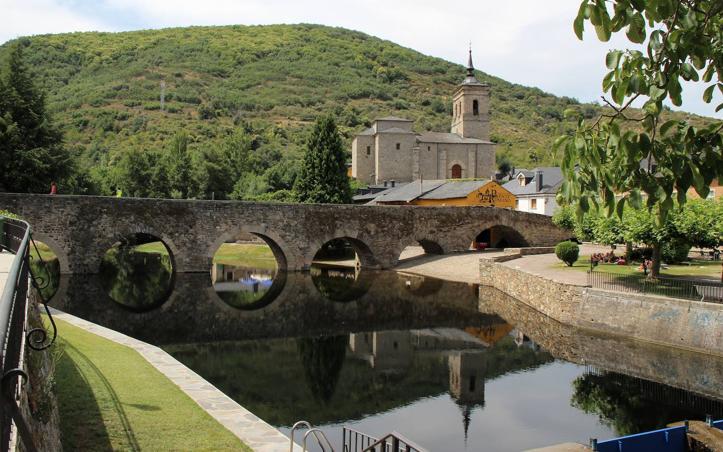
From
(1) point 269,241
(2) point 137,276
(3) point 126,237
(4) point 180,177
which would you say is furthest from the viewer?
(4) point 180,177

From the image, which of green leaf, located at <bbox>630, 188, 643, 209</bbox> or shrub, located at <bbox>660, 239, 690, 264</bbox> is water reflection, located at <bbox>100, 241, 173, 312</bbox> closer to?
shrub, located at <bbox>660, 239, 690, 264</bbox>

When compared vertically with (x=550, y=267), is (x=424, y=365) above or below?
below

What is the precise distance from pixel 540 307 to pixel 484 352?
21.9 feet

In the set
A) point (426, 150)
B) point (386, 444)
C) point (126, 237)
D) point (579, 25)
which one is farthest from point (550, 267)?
point (426, 150)

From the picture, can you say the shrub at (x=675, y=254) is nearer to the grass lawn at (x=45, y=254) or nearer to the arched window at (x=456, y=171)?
the grass lawn at (x=45, y=254)

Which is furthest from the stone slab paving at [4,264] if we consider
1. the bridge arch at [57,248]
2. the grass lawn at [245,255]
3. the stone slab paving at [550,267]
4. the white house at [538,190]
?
the white house at [538,190]

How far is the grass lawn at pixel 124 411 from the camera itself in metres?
7.57

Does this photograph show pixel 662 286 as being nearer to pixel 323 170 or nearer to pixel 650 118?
pixel 650 118

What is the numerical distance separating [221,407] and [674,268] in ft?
78.5

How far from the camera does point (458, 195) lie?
49594mm

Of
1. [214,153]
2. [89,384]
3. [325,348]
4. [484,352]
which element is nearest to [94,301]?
[325,348]

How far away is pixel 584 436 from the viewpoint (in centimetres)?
1198

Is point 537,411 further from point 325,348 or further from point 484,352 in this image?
point 325,348

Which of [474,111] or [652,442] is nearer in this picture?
[652,442]
